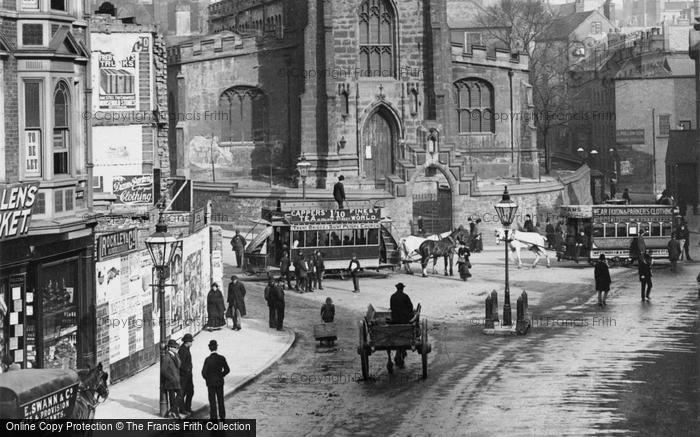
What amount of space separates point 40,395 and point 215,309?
17261 mm

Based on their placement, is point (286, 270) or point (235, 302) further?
point (286, 270)

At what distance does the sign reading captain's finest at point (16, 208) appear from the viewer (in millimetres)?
22594

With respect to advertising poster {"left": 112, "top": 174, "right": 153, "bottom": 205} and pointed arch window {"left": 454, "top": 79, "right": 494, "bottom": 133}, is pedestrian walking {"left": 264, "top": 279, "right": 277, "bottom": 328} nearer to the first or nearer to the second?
advertising poster {"left": 112, "top": 174, "right": 153, "bottom": 205}

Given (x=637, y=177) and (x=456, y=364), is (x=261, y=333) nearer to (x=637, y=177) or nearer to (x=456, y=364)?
(x=456, y=364)

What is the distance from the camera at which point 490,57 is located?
235 feet

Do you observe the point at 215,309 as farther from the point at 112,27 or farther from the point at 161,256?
the point at 112,27

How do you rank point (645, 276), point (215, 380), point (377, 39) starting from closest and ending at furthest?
point (215, 380), point (645, 276), point (377, 39)

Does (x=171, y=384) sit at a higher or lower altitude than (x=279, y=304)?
lower

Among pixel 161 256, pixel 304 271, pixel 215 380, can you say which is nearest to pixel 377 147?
pixel 304 271

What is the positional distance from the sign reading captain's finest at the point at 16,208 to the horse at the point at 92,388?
2.76m

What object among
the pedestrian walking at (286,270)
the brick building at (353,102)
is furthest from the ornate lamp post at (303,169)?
the pedestrian walking at (286,270)

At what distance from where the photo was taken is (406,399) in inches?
1006

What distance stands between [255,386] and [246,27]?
60925 mm

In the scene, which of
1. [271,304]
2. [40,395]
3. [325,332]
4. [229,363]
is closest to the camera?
[40,395]
